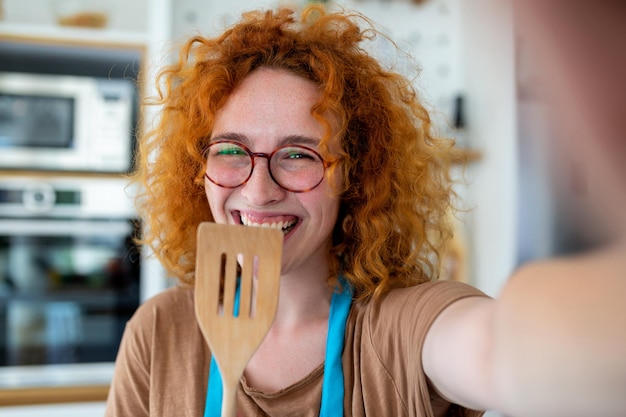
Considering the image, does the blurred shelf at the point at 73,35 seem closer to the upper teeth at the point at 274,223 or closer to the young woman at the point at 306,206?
the young woman at the point at 306,206

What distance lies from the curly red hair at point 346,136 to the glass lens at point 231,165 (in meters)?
0.08

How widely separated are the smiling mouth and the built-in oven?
1454mm

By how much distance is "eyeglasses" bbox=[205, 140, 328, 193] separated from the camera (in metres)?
1.01

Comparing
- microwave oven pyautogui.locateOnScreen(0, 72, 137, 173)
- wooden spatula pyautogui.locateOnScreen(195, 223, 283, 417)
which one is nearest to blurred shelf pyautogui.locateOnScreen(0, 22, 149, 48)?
microwave oven pyautogui.locateOnScreen(0, 72, 137, 173)

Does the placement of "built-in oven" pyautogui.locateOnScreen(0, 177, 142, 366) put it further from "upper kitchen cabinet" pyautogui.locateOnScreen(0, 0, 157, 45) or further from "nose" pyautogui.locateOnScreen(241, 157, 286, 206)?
"nose" pyautogui.locateOnScreen(241, 157, 286, 206)

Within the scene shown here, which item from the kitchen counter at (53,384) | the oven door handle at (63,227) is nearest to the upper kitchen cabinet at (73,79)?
the oven door handle at (63,227)

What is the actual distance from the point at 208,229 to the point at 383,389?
0.39 meters

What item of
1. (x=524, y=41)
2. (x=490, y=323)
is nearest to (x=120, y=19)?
(x=490, y=323)

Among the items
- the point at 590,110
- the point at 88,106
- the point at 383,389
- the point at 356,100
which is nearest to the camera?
the point at 590,110

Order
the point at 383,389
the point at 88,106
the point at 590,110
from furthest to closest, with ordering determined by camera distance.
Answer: the point at 88,106 < the point at 383,389 < the point at 590,110

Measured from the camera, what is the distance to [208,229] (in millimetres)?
783

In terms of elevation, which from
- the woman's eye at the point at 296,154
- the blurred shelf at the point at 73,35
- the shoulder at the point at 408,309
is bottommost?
the shoulder at the point at 408,309

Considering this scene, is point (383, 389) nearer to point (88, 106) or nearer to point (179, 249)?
point (179, 249)

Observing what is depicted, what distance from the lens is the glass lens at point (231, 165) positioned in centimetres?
102
